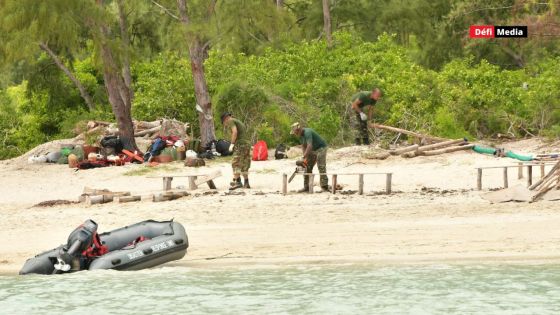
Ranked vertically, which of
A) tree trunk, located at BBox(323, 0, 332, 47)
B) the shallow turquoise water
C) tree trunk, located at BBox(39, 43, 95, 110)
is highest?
tree trunk, located at BBox(323, 0, 332, 47)

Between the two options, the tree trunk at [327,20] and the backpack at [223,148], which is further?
the tree trunk at [327,20]

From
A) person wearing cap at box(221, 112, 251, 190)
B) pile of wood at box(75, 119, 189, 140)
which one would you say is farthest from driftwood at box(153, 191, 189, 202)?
pile of wood at box(75, 119, 189, 140)

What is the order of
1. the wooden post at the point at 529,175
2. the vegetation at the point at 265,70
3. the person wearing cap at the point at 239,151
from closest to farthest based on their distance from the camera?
the wooden post at the point at 529,175
the person wearing cap at the point at 239,151
the vegetation at the point at 265,70

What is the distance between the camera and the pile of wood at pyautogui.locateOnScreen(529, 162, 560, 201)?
60.2ft

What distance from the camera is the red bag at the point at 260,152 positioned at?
2611 cm

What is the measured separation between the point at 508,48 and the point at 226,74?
10.0 m

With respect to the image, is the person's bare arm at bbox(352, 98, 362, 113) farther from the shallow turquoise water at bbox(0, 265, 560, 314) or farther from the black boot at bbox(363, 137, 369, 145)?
the shallow turquoise water at bbox(0, 265, 560, 314)

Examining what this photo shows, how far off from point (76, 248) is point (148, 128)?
15.7 m

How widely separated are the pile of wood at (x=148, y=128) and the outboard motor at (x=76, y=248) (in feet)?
45.2

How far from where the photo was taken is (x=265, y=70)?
31.6m

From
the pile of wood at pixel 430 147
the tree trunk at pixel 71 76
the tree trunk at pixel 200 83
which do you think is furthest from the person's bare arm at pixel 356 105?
the tree trunk at pixel 71 76

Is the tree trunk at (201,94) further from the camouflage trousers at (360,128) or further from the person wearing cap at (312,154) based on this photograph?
the person wearing cap at (312,154)

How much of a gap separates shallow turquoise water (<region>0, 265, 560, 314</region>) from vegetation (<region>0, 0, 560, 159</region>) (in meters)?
11.6

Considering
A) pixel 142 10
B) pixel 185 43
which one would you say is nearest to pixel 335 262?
pixel 185 43
